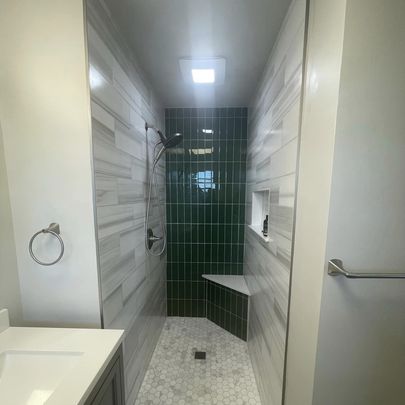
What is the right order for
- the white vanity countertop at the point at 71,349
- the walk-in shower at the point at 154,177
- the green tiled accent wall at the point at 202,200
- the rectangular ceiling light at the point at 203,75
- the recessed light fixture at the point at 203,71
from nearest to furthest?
the white vanity countertop at the point at 71,349 → the recessed light fixture at the point at 203,71 → the rectangular ceiling light at the point at 203,75 → the walk-in shower at the point at 154,177 → the green tiled accent wall at the point at 202,200

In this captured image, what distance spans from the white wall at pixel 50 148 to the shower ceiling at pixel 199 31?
39cm

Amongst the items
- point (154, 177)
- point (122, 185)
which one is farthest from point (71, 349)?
point (154, 177)

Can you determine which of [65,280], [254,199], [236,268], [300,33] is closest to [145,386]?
[65,280]

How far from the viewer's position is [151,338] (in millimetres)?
1866

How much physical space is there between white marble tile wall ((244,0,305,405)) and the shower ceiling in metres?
0.11

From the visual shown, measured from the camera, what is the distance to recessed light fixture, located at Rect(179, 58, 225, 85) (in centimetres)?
150

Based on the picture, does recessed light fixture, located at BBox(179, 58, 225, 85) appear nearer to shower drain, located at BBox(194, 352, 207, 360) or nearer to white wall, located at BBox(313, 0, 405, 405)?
white wall, located at BBox(313, 0, 405, 405)

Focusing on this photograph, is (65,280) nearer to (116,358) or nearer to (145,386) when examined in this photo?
(116,358)

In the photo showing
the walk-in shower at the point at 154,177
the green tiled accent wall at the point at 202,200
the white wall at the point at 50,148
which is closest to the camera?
the white wall at the point at 50,148

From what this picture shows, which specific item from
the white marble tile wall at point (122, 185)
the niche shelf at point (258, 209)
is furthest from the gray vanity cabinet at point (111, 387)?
the niche shelf at point (258, 209)

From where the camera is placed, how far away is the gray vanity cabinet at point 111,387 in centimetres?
69

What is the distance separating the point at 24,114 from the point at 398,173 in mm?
1510

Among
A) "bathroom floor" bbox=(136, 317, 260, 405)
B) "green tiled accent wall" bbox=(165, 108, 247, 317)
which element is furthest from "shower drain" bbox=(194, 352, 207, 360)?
"green tiled accent wall" bbox=(165, 108, 247, 317)

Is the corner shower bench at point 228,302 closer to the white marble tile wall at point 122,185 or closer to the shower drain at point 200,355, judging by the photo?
the shower drain at point 200,355
